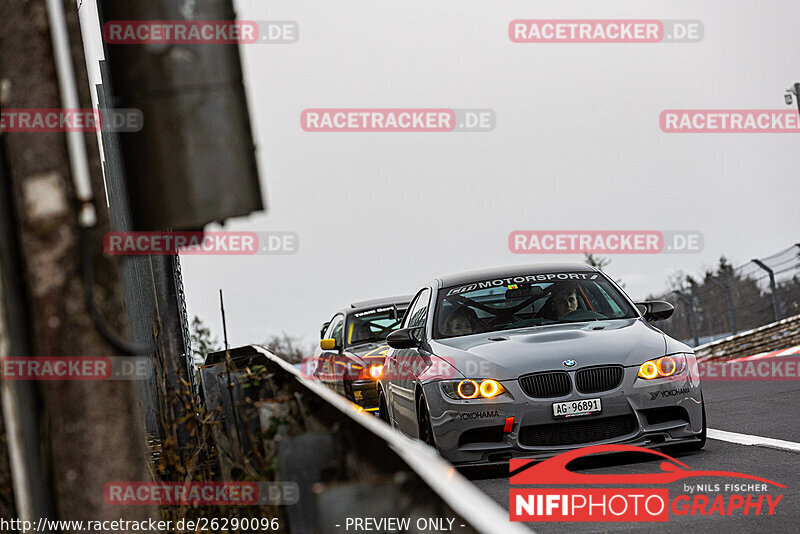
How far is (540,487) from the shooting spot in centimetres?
724

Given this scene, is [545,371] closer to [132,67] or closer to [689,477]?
[689,477]

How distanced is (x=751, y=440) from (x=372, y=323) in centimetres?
780

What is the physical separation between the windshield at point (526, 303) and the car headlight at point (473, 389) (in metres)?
1.23

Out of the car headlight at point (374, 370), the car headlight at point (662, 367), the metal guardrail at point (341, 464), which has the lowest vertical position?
the car headlight at point (374, 370)

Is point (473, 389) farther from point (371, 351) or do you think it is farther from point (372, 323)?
point (372, 323)

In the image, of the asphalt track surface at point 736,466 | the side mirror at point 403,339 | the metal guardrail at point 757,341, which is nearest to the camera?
the asphalt track surface at point 736,466

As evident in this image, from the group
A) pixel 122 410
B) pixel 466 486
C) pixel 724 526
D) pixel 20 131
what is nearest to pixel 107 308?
pixel 122 410

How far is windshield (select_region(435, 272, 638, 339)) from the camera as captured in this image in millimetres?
9234

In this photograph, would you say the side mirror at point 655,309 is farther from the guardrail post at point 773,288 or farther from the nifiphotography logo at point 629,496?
the guardrail post at point 773,288

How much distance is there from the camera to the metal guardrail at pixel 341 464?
2.34 metres

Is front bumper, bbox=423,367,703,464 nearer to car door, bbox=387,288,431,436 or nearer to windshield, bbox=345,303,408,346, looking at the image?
car door, bbox=387,288,431,436

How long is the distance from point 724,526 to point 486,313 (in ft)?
13.1

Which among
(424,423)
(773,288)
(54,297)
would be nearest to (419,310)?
(424,423)

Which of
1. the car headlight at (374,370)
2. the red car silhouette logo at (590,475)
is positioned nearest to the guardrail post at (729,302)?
the car headlight at (374,370)
